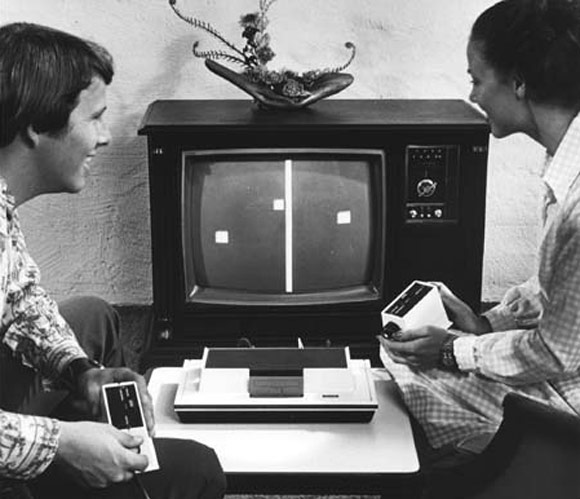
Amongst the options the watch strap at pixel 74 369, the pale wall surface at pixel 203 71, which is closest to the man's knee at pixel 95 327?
the watch strap at pixel 74 369

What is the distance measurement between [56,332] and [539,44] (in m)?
0.95

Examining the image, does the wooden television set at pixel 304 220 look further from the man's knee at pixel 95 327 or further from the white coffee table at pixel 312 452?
the white coffee table at pixel 312 452

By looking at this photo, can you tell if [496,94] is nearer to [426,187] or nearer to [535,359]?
[535,359]

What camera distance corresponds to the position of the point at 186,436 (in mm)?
1734

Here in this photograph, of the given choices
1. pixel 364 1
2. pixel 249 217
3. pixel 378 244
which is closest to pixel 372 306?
pixel 378 244

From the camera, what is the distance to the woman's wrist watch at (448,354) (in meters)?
1.92

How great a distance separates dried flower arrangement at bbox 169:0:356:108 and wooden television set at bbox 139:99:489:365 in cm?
6

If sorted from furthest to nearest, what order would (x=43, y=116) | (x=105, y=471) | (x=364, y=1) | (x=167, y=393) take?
(x=364, y=1), (x=167, y=393), (x=43, y=116), (x=105, y=471)

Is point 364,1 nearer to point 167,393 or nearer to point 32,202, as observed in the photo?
point 32,202

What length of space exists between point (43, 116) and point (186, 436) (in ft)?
1.79

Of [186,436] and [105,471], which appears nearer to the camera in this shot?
[105,471]

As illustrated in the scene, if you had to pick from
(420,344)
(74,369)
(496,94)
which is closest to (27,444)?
(74,369)

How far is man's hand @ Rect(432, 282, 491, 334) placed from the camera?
2.13 m

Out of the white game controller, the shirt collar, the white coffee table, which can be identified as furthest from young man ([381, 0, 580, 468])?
the white game controller
